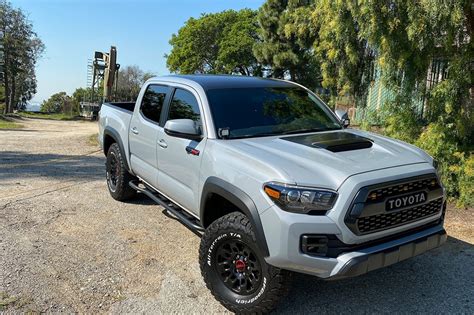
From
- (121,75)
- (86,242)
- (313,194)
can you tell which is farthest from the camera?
(121,75)

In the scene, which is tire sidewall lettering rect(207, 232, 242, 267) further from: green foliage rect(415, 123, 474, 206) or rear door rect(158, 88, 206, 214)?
green foliage rect(415, 123, 474, 206)

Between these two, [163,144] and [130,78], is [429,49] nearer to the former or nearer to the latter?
[163,144]

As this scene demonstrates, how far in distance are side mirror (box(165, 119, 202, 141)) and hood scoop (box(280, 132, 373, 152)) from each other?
795mm

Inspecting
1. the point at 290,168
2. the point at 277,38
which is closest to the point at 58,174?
the point at 290,168

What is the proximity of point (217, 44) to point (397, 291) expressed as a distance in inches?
1548

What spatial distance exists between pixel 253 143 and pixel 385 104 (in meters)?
4.36

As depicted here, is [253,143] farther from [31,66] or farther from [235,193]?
[31,66]

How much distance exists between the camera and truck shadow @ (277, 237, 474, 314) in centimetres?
356

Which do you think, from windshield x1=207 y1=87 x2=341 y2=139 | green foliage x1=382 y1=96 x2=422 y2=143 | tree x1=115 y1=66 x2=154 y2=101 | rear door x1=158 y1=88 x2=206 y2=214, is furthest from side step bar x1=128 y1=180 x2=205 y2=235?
tree x1=115 y1=66 x2=154 y2=101

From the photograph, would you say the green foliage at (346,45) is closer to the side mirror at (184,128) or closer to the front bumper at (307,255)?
the side mirror at (184,128)

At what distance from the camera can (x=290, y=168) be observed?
311 centimetres

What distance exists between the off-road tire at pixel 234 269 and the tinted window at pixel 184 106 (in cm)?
120

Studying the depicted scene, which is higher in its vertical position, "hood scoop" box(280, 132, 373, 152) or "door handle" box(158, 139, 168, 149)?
"hood scoop" box(280, 132, 373, 152)

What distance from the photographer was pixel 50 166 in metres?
9.25
